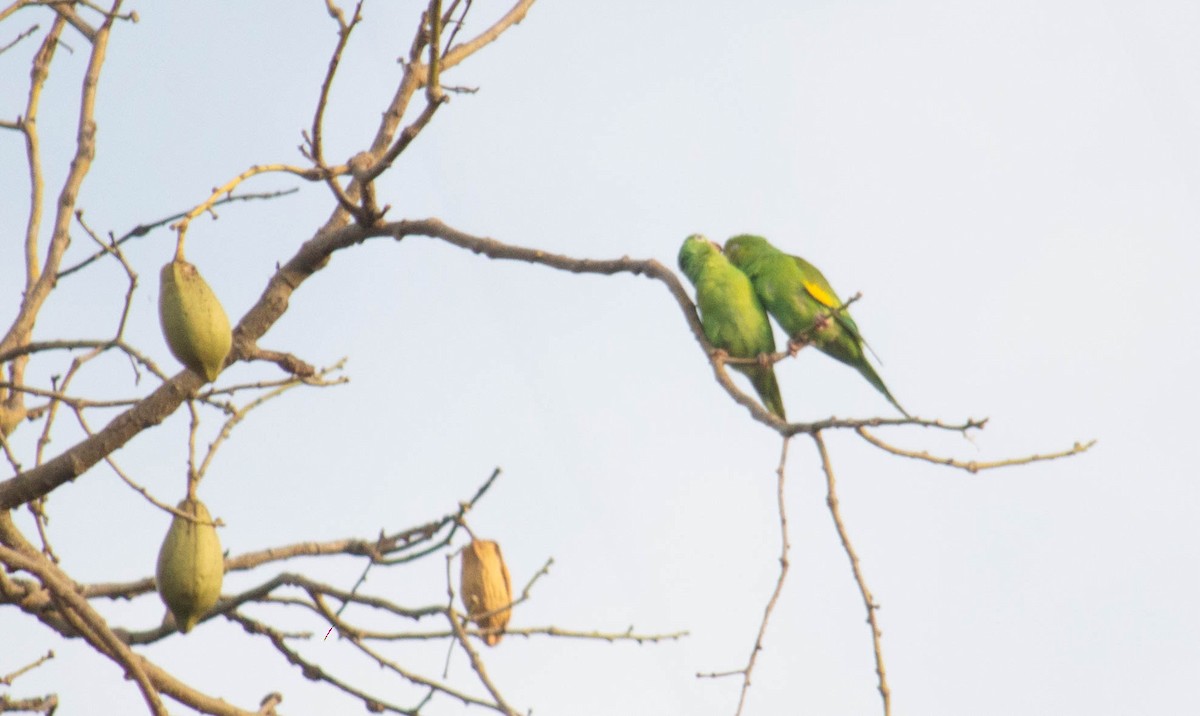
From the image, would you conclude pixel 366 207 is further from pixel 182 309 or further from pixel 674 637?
pixel 674 637

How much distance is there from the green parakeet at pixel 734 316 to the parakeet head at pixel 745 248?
19 cm

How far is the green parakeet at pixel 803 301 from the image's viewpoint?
5.16 m

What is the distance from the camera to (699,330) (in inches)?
126

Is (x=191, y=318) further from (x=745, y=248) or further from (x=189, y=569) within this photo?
(x=745, y=248)

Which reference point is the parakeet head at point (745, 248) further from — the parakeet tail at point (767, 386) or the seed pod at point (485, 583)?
the seed pod at point (485, 583)

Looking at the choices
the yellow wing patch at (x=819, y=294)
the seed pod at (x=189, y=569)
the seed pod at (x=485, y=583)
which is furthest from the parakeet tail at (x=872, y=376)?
the seed pod at (x=189, y=569)

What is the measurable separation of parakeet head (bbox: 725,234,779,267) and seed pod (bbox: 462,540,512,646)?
248 cm

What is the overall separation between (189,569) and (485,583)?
74cm

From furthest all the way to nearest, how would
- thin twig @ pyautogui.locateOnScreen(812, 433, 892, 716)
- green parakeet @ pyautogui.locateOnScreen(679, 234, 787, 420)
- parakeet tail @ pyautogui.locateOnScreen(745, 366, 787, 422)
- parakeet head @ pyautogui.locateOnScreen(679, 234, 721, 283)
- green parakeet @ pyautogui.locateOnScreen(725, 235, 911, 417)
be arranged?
parakeet head @ pyautogui.locateOnScreen(679, 234, 721, 283)
green parakeet @ pyautogui.locateOnScreen(725, 235, 911, 417)
green parakeet @ pyautogui.locateOnScreen(679, 234, 787, 420)
parakeet tail @ pyautogui.locateOnScreen(745, 366, 787, 422)
thin twig @ pyautogui.locateOnScreen(812, 433, 892, 716)

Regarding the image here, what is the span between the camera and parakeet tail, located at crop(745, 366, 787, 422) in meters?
4.79

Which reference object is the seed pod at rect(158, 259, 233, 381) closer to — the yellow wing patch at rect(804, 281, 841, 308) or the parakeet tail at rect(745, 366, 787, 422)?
the parakeet tail at rect(745, 366, 787, 422)

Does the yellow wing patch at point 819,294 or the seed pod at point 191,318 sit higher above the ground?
the yellow wing patch at point 819,294

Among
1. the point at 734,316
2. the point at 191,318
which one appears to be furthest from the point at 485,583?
the point at 734,316

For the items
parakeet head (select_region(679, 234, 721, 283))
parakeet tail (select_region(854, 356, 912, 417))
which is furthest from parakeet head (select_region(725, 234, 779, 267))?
parakeet tail (select_region(854, 356, 912, 417))
